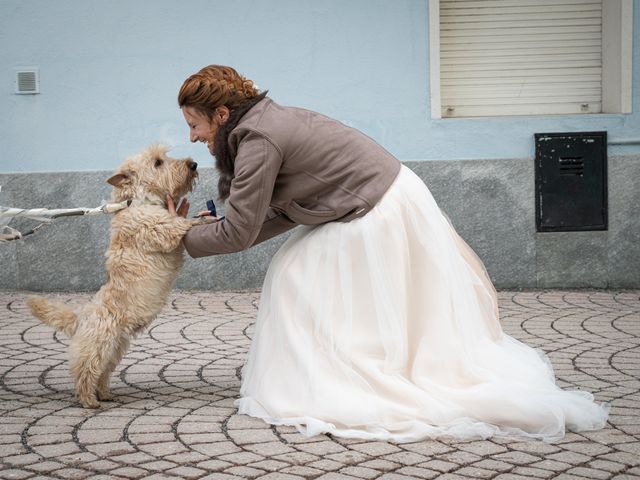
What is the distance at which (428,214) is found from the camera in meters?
4.72

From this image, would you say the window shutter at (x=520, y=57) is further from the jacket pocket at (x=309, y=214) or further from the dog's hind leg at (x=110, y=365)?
the dog's hind leg at (x=110, y=365)

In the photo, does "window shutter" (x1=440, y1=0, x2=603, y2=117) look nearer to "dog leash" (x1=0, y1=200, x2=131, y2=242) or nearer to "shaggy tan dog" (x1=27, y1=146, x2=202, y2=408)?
"shaggy tan dog" (x1=27, y1=146, x2=202, y2=408)

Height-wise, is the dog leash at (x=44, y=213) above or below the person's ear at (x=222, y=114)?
below

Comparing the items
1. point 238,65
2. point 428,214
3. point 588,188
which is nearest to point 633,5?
point 588,188

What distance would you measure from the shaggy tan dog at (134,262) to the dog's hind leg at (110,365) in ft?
0.04

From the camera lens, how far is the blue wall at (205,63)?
859cm

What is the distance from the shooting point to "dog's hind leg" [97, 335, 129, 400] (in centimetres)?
493

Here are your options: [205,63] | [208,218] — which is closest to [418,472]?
[208,218]

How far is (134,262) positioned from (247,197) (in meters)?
0.73

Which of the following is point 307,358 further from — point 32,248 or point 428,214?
point 32,248

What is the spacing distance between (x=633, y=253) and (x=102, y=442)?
586 cm

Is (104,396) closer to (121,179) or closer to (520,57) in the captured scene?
(121,179)

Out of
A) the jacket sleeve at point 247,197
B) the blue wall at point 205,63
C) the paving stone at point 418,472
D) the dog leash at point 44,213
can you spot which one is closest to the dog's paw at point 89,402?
the dog leash at point 44,213

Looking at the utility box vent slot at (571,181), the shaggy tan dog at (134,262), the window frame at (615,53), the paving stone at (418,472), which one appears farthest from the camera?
the utility box vent slot at (571,181)
